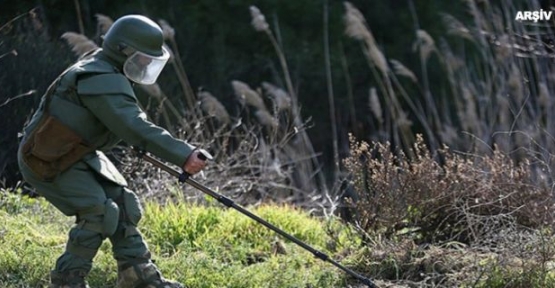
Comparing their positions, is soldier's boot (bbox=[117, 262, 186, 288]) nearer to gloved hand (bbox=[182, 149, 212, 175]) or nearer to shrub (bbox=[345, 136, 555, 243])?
gloved hand (bbox=[182, 149, 212, 175])

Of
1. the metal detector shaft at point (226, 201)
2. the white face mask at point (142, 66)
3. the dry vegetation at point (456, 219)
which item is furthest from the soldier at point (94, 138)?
the dry vegetation at point (456, 219)

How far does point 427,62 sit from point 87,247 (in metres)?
9.78

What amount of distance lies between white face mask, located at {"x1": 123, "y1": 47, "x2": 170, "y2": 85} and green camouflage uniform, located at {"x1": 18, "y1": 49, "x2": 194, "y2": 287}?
0.05m

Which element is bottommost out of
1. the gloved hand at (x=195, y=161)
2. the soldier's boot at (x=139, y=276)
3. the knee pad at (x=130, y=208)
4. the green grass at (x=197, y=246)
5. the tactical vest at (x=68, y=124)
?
the green grass at (x=197, y=246)

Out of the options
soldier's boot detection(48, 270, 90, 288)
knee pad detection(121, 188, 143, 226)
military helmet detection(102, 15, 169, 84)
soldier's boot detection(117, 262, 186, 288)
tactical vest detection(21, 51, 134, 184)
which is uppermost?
military helmet detection(102, 15, 169, 84)

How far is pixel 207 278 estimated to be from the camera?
6672mm

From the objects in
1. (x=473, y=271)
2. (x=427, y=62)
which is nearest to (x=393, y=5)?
(x=427, y=62)

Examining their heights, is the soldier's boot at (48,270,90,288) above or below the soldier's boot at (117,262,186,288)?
above

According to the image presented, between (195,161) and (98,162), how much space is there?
2.00ft

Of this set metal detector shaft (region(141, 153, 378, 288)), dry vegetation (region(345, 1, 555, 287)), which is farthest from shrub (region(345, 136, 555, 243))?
metal detector shaft (region(141, 153, 378, 288))

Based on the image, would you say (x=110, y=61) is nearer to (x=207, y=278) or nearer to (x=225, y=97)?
(x=207, y=278)

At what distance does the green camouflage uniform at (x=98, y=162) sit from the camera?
18.4 ft

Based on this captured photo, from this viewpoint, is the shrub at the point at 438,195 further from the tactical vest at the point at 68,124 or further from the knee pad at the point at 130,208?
the tactical vest at the point at 68,124

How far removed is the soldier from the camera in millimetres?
5621
